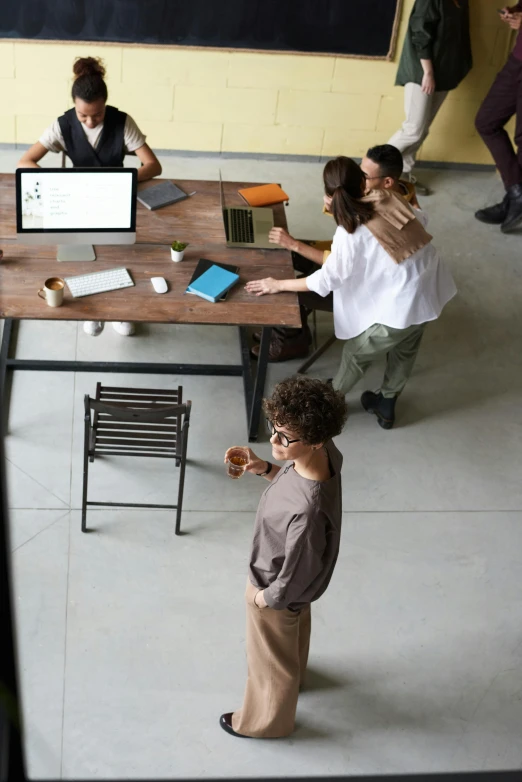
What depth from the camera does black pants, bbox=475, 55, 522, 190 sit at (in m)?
5.25

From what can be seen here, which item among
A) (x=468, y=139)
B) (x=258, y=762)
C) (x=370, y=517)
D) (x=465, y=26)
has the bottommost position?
(x=258, y=762)

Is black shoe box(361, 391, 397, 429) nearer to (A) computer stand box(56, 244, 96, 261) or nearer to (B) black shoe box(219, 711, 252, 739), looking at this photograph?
(A) computer stand box(56, 244, 96, 261)

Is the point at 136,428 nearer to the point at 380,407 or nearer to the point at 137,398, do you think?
the point at 137,398

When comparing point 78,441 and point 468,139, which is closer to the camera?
point 78,441

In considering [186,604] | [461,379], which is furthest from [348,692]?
[461,379]

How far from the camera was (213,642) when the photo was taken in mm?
3225

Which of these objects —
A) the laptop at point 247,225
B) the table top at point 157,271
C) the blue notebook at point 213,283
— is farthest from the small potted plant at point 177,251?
the laptop at point 247,225

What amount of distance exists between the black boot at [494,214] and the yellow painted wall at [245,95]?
27.8 inches

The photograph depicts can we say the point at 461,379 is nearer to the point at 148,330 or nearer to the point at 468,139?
the point at 148,330

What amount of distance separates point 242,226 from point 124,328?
0.86 metres

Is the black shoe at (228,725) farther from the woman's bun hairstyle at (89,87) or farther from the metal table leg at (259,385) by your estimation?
the woman's bun hairstyle at (89,87)

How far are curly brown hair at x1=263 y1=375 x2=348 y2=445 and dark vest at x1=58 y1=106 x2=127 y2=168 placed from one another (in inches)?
92.9

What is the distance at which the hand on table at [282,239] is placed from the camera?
3.87 metres

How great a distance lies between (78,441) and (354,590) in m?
1.43
